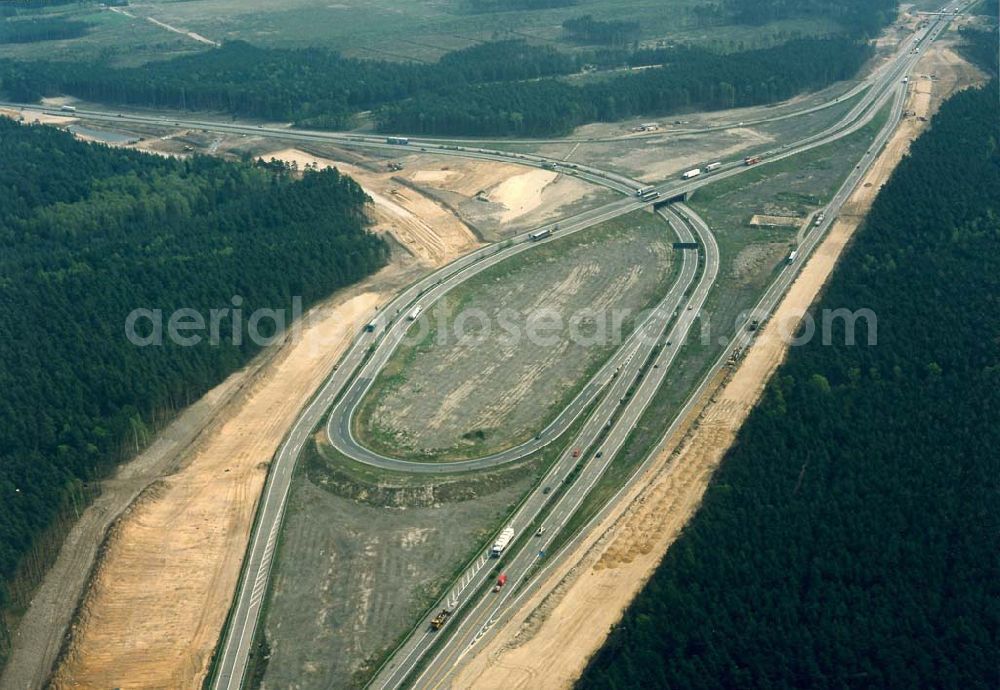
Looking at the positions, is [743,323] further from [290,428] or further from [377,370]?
[290,428]

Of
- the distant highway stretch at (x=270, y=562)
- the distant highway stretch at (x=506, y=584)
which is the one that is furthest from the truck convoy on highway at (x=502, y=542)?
the distant highway stretch at (x=270, y=562)

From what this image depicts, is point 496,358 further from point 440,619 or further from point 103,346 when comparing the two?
point 440,619

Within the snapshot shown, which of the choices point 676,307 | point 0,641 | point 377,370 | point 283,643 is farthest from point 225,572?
point 676,307

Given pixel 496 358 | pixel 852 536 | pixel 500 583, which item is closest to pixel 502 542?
pixel 500 583

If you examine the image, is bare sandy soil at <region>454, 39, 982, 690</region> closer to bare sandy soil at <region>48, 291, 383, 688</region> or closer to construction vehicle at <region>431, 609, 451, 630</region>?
construction vehicle at <region>431, 609, 451, 630</region>

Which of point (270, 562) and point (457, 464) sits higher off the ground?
point (457, 464)
